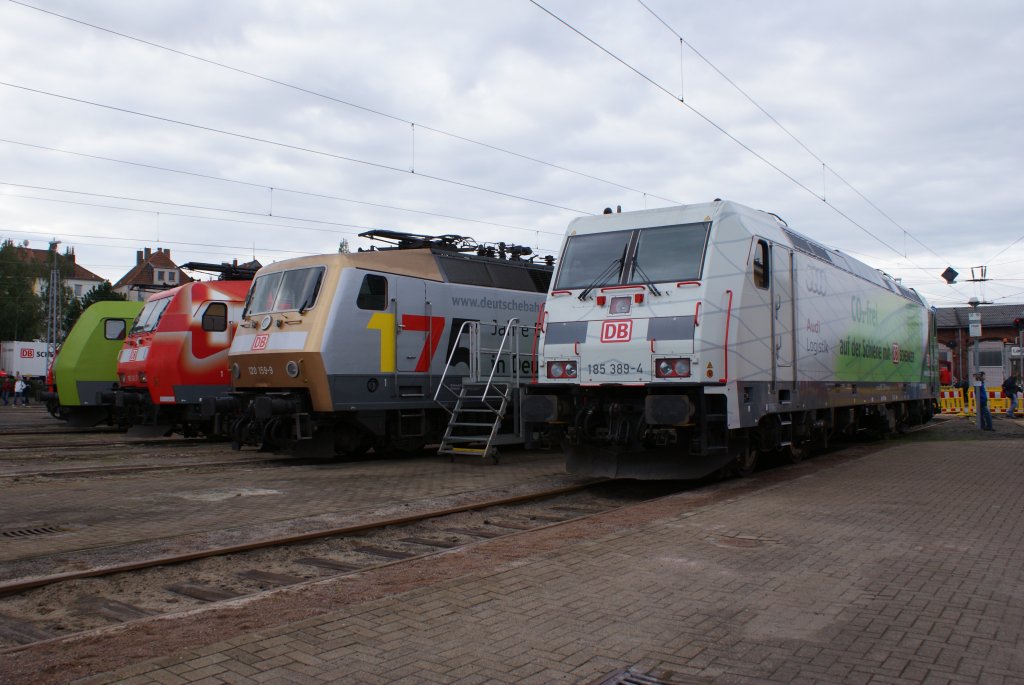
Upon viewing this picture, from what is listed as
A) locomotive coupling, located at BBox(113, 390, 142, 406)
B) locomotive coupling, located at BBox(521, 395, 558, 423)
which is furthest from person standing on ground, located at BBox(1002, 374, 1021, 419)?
locomotive coupling, located at BBox(113, 390, 142, 406)

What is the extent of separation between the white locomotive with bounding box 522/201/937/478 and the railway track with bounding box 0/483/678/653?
129 cm

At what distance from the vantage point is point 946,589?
17.3ft

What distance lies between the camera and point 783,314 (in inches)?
426

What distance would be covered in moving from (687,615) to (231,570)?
3.60 m

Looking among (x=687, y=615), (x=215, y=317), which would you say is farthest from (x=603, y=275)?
(x=215, y=317)

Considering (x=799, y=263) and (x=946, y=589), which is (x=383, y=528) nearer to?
(x=946, y=589)

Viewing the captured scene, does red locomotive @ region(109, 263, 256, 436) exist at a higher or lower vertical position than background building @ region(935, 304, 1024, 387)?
lower

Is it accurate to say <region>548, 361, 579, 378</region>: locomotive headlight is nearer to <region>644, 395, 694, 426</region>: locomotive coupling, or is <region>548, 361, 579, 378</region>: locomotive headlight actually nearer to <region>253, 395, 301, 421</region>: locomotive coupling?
<region>644, 395, 694, 426</region>: locomotive coupling

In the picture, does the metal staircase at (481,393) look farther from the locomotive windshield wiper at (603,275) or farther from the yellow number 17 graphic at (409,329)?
the locomotive windshield wiper at (603,275)

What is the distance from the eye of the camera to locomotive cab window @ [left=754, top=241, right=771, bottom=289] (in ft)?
33.2

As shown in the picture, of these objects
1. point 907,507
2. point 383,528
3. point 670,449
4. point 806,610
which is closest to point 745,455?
point 670,449

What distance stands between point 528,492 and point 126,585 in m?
5.30

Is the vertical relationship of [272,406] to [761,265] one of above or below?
below

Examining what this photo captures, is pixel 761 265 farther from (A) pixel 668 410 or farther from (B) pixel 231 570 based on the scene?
(B) pixel 231 570
